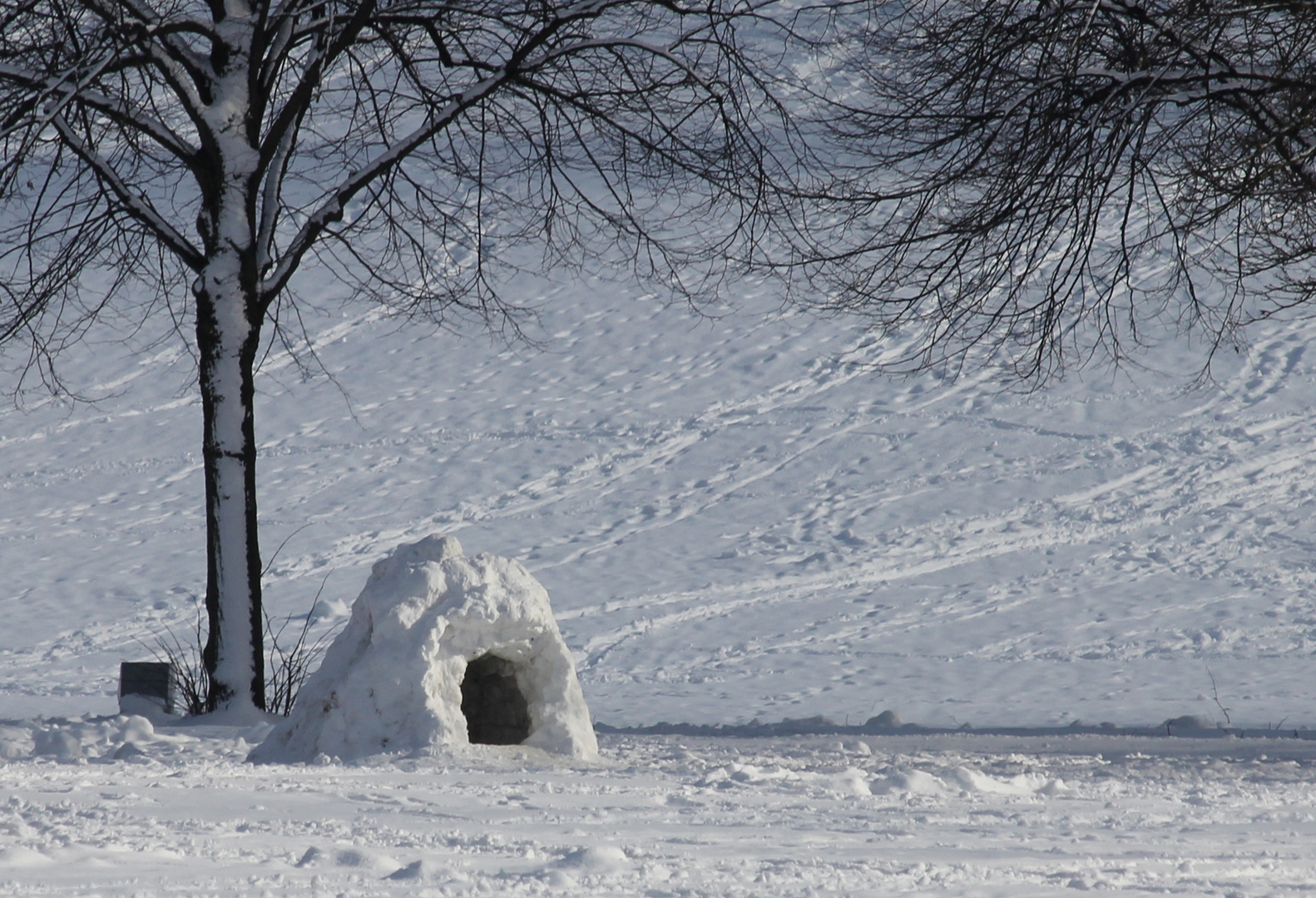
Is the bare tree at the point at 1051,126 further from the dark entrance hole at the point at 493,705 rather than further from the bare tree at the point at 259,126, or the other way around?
the dark entrance hole at the point at 493,705

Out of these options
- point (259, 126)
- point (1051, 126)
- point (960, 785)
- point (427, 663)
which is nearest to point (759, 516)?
point (1051, 126)

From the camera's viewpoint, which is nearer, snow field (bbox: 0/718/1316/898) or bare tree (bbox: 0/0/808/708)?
snow field (bbox: 0/718/1316/898)

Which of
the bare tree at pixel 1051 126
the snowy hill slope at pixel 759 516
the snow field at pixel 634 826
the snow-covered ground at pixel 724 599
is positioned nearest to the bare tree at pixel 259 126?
the bare tree at pixel 1051 126

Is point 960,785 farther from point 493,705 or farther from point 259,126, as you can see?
point 259,126

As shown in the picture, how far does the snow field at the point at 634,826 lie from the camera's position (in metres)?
2.69

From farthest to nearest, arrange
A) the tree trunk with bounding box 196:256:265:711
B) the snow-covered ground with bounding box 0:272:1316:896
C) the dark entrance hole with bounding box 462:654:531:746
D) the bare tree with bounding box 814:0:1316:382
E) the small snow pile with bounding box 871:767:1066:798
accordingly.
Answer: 1. the tree trunk with bounding box 196:256:265:711
2. the bare tree with bounding box 814:0:1316:382
3. the dark entrance hole with bounding box 462:654:531:746
4. the small snow pile with bounding box 871:767:1066:798
5. the snow-covered ground with bounding box 0:272:1316:896

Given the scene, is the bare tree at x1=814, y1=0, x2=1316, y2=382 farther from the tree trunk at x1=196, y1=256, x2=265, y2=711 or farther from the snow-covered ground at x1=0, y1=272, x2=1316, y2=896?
the tree trunk at x1=196, y1=256, x2=265, y2=711

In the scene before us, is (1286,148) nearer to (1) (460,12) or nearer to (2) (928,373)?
(1) (460,12)

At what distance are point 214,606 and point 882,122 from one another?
184 inches

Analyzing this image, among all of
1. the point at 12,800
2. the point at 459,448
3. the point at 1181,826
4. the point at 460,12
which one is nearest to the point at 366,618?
the point at 12,800

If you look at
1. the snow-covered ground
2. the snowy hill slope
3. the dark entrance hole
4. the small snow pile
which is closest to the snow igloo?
the snow-covered ground

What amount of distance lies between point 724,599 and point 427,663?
1070cm

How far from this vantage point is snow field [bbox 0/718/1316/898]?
2693 mm

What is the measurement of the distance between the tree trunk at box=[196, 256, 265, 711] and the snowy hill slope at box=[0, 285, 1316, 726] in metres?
3.24
